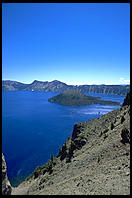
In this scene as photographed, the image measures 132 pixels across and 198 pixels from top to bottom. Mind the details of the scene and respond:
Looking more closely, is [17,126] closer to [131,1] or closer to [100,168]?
[100,168]

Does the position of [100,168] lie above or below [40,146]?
above

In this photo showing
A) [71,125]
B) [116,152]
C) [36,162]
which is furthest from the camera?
[71,125]

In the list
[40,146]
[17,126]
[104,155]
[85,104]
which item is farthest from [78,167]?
[85,104]

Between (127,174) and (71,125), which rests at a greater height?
(127,174)

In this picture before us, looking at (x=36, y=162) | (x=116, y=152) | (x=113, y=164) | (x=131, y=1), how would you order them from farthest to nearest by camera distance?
(x=36, y=162)
(x=116, y=152)
(x=113, y=164)
(x=131, y=1)

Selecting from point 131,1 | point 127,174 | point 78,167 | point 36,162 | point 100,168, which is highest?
point 131,1

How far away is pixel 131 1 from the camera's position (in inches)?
342

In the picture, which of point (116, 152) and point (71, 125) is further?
point (71, 125)

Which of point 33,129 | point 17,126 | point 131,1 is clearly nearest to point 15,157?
point 33,129

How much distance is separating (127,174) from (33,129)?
66.5 m

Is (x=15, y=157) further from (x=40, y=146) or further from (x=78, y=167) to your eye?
(x=78, y=167)

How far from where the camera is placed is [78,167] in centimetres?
1847

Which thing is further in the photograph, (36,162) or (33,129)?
(33,129)

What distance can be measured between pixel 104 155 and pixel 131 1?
13.7 metres
